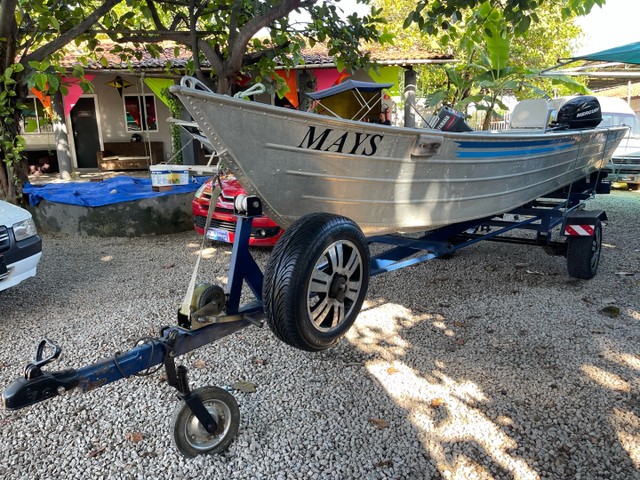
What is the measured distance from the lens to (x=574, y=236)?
485 cm

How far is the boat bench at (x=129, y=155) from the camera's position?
50.4 ft

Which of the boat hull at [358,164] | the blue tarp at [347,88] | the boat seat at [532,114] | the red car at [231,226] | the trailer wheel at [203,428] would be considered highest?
the blue tarp at [347,88]

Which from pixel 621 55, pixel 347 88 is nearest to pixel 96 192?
pixel 347 88

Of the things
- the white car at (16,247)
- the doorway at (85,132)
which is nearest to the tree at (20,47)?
the white car at (16,247)

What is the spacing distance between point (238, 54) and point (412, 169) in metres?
4.78

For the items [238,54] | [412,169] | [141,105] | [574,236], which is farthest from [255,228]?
[141,105]

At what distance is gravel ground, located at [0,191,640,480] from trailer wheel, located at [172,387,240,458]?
2.9 inches

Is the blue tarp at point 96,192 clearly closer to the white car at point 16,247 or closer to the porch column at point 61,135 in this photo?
the white car at point 16,247

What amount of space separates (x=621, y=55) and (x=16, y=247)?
27.5ft

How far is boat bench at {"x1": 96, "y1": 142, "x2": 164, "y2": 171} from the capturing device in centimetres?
1535

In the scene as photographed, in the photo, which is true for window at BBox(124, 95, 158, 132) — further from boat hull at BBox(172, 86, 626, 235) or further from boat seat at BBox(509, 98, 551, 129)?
boat hull at BBox(172, 86, 626, 235)

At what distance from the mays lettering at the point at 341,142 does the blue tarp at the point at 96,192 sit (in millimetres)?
5243

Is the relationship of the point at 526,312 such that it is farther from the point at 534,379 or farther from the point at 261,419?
the point at 261,419

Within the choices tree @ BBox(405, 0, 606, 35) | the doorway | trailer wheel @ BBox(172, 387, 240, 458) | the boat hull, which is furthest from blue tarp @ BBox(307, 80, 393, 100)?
the doorway
